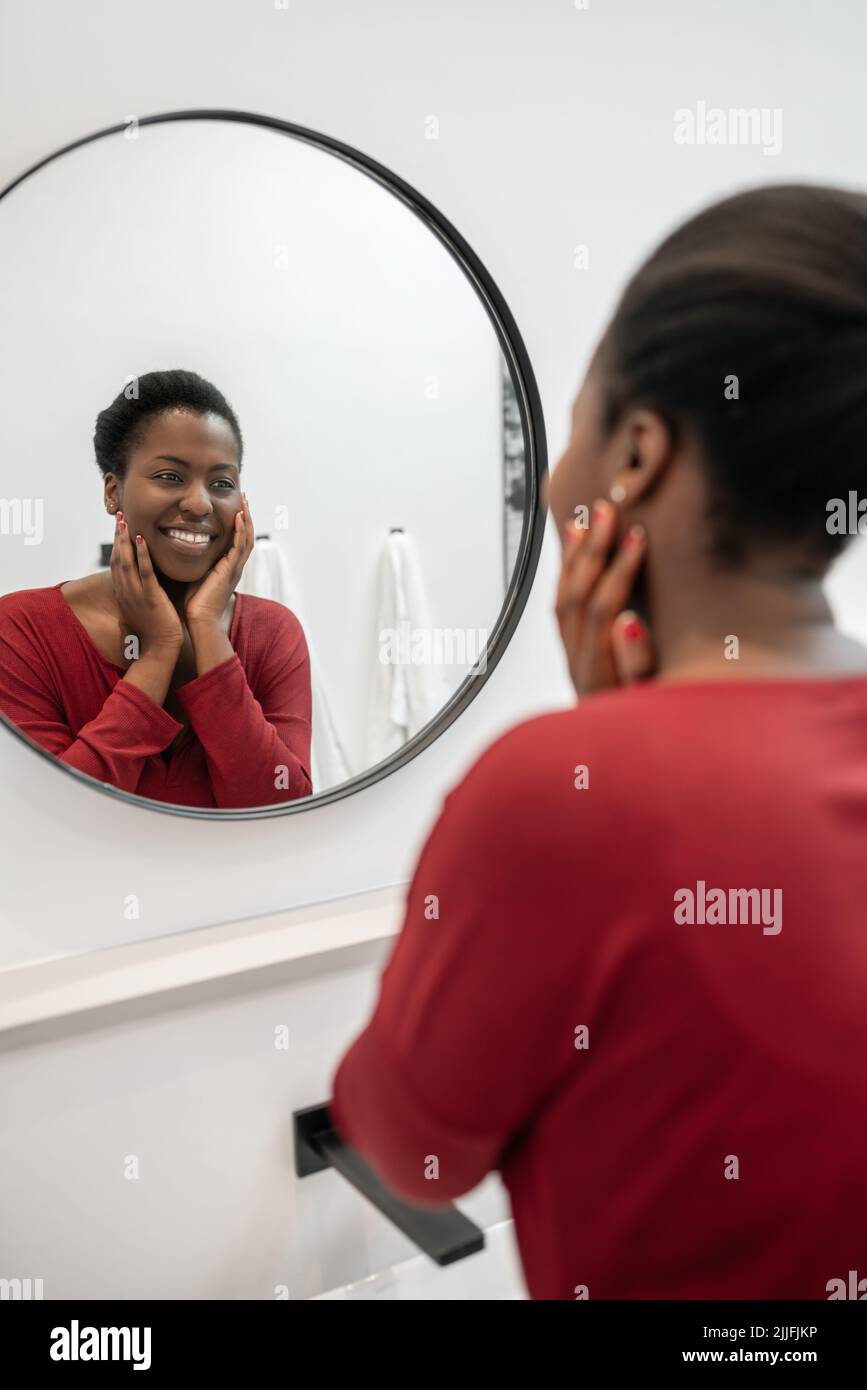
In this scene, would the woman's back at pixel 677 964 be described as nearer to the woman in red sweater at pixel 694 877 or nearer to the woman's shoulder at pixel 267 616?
the woman in red sweater at pixel 694 877

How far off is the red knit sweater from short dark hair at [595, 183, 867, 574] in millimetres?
581

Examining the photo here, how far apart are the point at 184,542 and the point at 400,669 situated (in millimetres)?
253

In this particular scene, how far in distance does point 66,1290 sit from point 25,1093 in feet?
0.61

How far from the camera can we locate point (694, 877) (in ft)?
1.28

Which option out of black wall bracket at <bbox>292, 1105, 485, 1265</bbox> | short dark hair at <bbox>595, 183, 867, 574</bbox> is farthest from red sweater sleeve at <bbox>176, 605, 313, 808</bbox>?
short dark hair at <bbox>595, 183, 867, 574</bbox>

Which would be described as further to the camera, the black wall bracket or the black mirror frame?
the black mirror frame

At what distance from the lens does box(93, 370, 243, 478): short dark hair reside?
0.87m

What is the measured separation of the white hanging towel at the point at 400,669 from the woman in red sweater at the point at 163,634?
4.0 inches

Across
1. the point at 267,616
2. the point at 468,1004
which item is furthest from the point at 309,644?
the point at 468,1004

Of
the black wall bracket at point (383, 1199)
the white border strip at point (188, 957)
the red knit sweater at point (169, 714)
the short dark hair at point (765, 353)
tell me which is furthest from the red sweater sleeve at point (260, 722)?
the short dark hair at point (765, 353)

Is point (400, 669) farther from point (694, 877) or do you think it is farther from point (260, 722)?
point (694, 877)

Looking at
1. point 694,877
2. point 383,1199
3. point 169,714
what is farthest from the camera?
Answer: point 169,714

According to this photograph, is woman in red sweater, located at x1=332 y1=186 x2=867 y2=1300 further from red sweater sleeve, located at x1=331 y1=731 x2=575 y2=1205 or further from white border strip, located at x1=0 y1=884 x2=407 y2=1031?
white border strip, located at x1=0 y1=884 x2=407 y2=1031

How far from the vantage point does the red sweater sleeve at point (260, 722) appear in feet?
3.11
